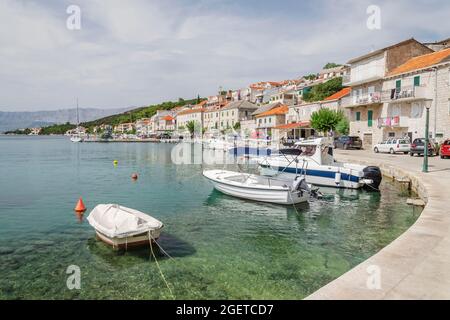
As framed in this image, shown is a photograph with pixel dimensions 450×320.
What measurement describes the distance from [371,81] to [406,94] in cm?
689

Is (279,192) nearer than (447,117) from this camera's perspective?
Yes

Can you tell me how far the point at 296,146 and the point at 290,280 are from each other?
53.0ft

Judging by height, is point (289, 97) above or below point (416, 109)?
above

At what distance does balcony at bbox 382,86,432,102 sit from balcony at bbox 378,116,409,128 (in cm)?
224

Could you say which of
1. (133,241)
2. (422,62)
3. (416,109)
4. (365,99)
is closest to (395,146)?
(416,109)

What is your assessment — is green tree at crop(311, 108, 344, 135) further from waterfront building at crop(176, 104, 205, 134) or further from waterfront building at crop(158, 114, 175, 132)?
waterfront building at crop(158, 114, 175, 132)

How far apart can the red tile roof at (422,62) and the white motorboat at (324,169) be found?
19.8 metres

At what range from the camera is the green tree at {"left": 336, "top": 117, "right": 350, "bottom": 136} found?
1984 inches

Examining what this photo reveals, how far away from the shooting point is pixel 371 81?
139 ft

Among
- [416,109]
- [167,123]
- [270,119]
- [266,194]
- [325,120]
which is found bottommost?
[266,194]

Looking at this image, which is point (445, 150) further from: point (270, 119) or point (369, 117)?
point (270, 119)

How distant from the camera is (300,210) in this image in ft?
53.5
